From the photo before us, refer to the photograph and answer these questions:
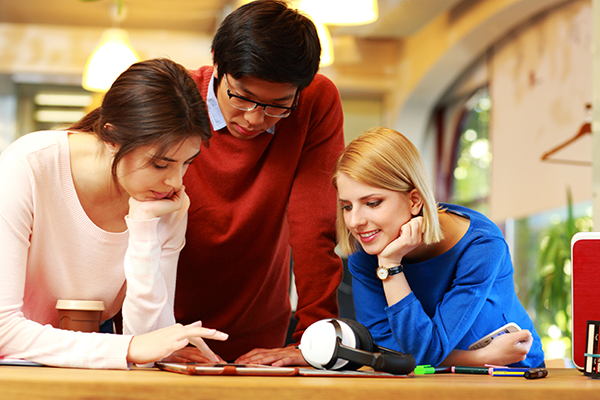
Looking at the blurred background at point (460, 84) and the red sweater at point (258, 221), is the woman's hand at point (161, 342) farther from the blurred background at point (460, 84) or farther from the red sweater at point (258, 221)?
the blurred background at point (460, 84)

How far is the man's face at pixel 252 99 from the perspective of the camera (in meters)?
1.33

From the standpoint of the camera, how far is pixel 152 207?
122 centimetres

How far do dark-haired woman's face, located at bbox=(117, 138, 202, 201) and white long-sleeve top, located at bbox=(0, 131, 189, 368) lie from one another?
7 centimetres

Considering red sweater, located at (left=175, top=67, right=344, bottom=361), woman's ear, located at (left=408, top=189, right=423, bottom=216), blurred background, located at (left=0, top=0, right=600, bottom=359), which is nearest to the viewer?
woman's ear, located at (left=408, top=189, right=423, bottom=216)

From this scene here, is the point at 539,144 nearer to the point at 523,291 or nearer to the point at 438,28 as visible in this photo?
the point at 523,291

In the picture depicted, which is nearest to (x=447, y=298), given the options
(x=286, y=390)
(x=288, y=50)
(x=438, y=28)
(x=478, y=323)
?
(x=478, y=323)

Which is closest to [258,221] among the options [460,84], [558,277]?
[558,277]

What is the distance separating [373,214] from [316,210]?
203 mm

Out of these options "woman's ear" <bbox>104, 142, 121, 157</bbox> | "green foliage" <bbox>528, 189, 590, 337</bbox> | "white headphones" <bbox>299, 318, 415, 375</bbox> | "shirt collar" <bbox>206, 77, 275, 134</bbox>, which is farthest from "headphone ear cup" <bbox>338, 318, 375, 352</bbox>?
"green foliage" <bbox>528, 189, 590, 337</bbox>

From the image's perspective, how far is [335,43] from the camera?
643 centimetres

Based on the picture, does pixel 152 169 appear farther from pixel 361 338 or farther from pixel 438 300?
pixel 438 300

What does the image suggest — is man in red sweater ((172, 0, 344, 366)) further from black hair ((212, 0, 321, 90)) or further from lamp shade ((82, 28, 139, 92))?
lamp shade ((82, 28, 139, 92))

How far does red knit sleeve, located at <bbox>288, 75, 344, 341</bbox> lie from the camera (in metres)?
1.45

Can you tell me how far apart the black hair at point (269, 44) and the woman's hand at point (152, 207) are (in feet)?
1.00
